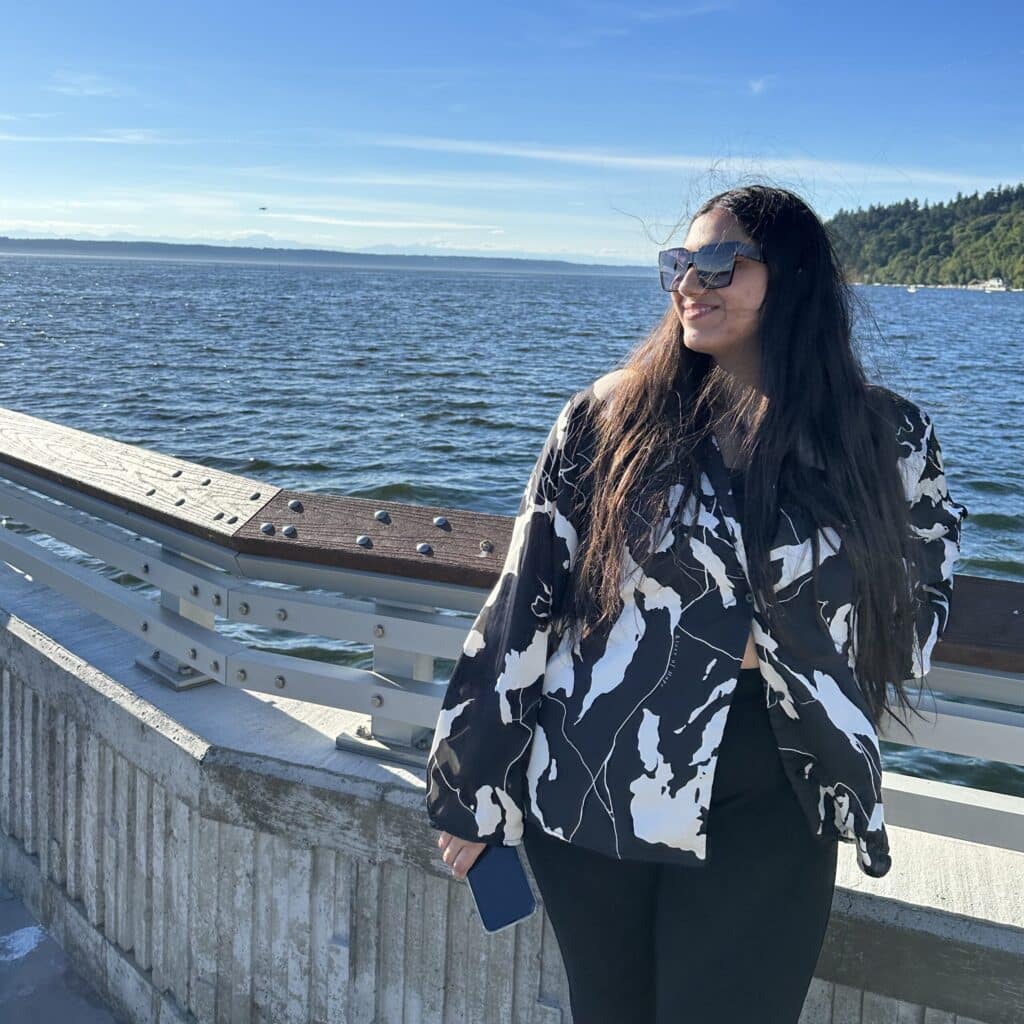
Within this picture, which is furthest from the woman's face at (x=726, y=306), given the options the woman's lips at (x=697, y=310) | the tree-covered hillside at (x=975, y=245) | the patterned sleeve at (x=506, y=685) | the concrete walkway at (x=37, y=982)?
the tree-covered hillside at (x=975, y=245)

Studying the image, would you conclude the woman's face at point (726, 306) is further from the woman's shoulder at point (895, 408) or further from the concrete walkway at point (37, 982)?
the concrete walkway at point (37, 982)

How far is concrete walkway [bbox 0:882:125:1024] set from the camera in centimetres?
309

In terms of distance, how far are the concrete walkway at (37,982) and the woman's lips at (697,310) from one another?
236 cm

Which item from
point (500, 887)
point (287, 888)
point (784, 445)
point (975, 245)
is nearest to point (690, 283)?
point (784, 445)

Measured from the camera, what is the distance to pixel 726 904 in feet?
5.93

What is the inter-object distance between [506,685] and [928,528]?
0.76m

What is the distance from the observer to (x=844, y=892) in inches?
82.4

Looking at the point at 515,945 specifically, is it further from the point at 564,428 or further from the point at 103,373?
the point at 103,373

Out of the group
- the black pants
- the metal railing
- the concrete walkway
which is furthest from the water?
the concrete walkway

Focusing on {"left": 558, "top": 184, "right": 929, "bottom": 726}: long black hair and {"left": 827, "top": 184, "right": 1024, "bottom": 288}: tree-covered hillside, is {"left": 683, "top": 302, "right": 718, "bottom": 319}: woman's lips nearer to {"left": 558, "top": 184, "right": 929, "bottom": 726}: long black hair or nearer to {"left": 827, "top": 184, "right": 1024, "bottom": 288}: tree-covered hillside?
Answer: {"left": 558, "top": 184, "right": 929, "bottom": 726}: long black hair

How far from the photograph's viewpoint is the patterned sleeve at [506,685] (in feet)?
6.25

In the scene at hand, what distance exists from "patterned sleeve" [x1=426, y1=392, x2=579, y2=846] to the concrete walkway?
1688 millimetres

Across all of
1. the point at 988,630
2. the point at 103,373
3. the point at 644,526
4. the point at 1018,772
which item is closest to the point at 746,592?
the point at 644,526

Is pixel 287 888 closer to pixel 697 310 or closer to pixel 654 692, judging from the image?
pixel 654 692
